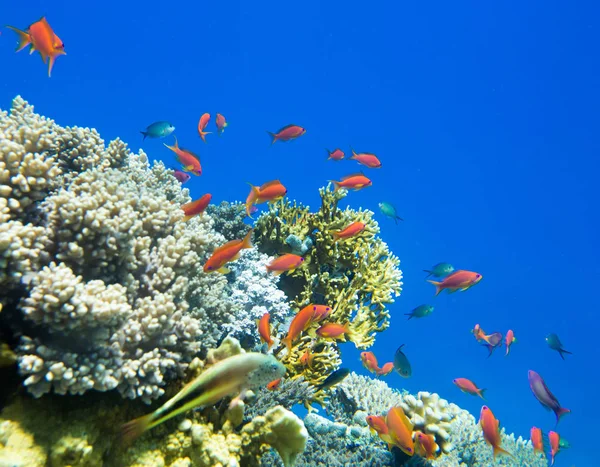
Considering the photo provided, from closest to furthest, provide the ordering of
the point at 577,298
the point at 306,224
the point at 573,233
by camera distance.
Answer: the point at 306,224, the point at 577,298, the point at 573,233

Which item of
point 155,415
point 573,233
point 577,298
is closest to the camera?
point 155,415

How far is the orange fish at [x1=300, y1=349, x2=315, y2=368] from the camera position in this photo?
201 inches

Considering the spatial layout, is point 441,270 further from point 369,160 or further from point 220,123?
point 220,123

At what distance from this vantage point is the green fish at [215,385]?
90.9 inches

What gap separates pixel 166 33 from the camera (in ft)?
367

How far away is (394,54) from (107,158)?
396 ft

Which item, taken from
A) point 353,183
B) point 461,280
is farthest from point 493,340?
point 353,183

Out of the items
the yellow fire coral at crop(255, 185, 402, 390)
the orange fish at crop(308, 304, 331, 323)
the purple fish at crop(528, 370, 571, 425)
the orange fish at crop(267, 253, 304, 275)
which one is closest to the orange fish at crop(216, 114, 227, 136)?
the yellow fire coral at crop(255, 185, 402, 390)

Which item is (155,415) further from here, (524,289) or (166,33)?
(166,33)

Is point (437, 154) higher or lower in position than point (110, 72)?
higher

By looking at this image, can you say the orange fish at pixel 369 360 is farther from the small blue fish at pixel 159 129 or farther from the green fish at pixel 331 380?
the small blue fish at pixel 159 129

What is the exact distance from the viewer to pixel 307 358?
16.9ft

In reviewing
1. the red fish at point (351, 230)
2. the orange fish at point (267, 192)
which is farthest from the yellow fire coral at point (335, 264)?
the orange fish at point (267, 192)

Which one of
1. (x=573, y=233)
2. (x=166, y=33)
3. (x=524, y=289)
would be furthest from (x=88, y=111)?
(x=573, y=233)
